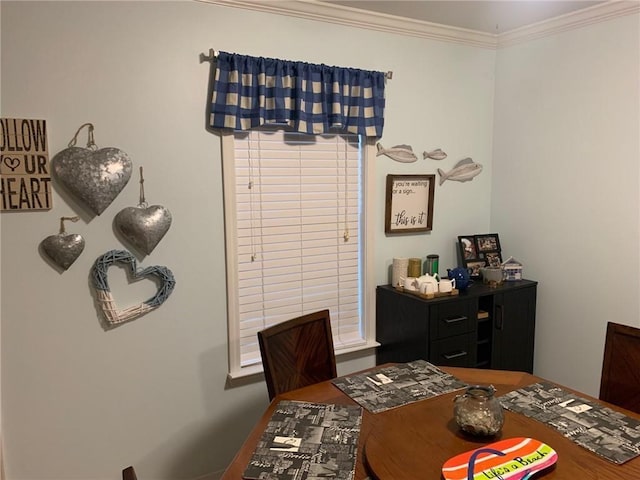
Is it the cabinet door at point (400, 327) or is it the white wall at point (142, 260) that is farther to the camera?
the cabinet door at point (400, 327)

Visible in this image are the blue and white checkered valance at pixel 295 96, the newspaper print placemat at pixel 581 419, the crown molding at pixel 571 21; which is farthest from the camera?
the crown molding at pixel 571 21

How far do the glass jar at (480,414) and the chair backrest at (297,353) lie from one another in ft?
2.42

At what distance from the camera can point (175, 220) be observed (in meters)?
2.38

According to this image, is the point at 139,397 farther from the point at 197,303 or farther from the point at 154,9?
the point at 154,9

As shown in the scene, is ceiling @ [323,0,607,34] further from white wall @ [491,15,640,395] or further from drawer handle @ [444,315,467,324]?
drawer handle @ [444,315,467,324]

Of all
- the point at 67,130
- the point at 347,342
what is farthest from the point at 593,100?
the point at 67,130

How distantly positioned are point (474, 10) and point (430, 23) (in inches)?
11.3

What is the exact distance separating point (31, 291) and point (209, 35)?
1398 millimetres

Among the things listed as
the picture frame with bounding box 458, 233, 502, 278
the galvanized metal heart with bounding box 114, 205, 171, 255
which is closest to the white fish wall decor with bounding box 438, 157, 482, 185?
the picture frame with bounding box 458, 233, 502, 278

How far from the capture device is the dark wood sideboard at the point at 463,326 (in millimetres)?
2727

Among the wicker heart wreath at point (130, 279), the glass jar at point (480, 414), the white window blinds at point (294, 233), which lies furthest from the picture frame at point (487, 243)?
the wicker heart wreath at point (130, 279)

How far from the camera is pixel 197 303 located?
8.13 feet

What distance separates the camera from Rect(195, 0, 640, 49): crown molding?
8.22 feet

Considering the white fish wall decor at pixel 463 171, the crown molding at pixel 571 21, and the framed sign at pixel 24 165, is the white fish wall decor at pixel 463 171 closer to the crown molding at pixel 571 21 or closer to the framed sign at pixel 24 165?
the crown molding at pixel 571 21
